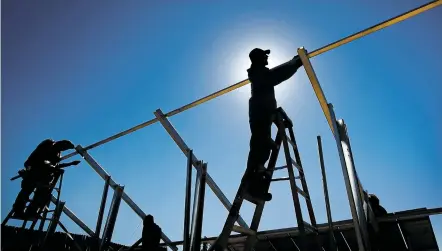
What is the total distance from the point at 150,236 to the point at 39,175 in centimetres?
424

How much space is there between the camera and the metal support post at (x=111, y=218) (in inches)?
320

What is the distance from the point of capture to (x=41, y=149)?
831 centimetres

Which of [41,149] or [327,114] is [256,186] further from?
[41,149]

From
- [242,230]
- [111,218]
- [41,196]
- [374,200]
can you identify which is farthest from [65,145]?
[374,200]

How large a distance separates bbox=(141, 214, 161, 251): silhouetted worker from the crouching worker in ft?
12.4

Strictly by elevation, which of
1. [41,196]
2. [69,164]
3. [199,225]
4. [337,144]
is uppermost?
[69,164]

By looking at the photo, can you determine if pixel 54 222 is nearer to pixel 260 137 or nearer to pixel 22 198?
pixel 22 198

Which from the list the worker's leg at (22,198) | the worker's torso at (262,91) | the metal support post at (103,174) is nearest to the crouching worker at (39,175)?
the worker's leg at (22,198)

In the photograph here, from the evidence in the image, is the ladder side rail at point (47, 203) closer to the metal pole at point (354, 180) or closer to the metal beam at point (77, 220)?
the metal beam at point (77, 220)

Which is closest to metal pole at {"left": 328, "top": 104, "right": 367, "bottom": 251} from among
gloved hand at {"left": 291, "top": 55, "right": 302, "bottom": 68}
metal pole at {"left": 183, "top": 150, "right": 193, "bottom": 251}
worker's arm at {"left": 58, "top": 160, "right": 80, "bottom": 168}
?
gloved hand at {"left": 291, "top": 55, "right": 302, "bottom": 68}

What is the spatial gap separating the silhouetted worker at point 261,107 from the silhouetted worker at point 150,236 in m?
2.29

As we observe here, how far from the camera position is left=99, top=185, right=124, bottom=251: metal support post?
26.7ft

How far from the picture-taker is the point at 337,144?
4.88 m

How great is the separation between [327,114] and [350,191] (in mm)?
1853
